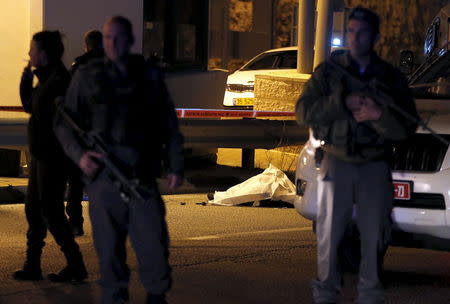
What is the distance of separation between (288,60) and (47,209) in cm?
1394

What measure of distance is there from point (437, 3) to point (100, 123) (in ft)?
80.8

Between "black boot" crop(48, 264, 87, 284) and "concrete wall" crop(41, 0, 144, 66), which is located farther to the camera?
"concrete wall" crop(41, 0, 144, 66)

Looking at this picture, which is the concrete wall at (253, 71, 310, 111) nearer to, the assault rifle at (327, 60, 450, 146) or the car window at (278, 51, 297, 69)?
the car window at (278, 51, 297, 69)

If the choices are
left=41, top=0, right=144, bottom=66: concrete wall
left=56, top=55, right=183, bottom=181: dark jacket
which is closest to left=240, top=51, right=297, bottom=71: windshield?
left=41, top=0, right=144, bottom=66: concrete wall

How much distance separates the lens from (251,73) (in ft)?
67.8

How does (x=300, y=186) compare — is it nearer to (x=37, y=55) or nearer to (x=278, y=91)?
(x=37, y=55)

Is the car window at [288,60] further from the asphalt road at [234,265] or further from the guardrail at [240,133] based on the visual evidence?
the asphalt road at [234,265]

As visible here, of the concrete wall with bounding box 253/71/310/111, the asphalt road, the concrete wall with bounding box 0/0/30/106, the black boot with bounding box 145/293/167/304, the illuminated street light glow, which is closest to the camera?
the black boot with bounding box 145/293/167/304

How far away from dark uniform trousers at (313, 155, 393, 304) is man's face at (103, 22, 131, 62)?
4.46ft

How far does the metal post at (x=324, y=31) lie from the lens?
15.5 m

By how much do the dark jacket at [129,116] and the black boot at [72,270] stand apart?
1688mm

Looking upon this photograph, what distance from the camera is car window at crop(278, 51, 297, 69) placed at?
68.5 feet

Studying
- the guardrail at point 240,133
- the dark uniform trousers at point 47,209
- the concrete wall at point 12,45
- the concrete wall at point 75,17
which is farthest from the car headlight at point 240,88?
the dark uniform trousers at point 47,209

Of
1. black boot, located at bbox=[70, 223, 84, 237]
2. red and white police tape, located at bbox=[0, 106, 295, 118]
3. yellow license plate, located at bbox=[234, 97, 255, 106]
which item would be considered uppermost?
red and white police tape, located at bbox=[0, 106, 295, 118]
